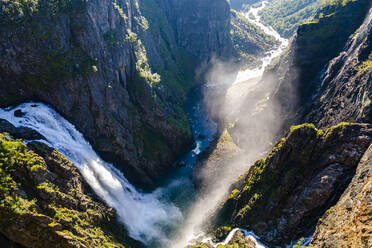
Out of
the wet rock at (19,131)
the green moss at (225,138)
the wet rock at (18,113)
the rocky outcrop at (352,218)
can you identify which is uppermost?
the green moss at (225,138)

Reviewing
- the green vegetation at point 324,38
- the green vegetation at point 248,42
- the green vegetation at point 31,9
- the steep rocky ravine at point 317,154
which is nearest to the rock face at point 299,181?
the steep rocky ravine at point 317,154

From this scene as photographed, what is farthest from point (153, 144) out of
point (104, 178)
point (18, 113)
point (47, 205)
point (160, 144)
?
point (47, 205)

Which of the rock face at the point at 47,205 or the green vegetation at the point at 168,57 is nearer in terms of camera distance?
the rock face at the point at 47,205

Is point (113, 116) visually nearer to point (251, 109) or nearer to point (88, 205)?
point (88, 205)

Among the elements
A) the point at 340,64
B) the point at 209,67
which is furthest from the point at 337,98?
the point at 209,67

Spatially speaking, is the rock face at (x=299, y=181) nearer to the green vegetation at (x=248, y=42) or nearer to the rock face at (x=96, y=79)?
the rock face at (x=96, y=79)

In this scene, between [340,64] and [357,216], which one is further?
[340,64]

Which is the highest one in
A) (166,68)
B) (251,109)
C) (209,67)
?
(209,67)
